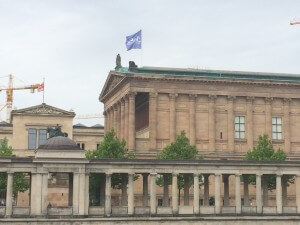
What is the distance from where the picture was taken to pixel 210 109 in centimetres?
10775

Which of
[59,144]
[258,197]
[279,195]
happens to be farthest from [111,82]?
[279,195]

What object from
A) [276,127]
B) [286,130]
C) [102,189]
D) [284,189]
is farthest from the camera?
[276,127]

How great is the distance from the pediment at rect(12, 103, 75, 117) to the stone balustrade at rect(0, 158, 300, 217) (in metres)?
54.8

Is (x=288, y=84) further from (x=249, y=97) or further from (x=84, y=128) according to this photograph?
(x=84, y=128)

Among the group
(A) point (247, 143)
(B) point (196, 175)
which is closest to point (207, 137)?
(A) point (247, 143)

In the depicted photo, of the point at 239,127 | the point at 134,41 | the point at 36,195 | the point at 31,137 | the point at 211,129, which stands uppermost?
the point at 134,41

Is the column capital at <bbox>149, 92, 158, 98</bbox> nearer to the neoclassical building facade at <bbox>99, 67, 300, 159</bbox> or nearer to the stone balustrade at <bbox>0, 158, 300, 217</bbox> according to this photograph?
the neoclassical building facade at <bbox>99, 67, 300, 159</bbox>

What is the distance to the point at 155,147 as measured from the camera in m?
105

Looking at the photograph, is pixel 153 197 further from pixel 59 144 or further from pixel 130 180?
Result: pixel 59 144

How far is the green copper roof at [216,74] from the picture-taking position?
354 feet

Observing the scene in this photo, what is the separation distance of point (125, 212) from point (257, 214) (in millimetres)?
15709

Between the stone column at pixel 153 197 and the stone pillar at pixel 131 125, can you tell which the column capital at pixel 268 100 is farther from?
the stone column at pixel 153 197

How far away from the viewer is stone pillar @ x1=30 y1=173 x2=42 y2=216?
70312 millimetres

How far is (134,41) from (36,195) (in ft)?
148
